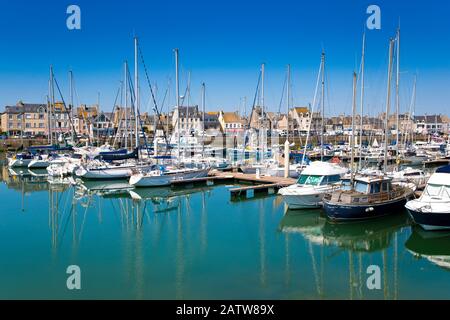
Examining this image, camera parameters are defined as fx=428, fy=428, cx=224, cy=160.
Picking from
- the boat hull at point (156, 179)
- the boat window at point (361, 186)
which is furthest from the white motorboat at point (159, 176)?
the boat window at point (361, 186)

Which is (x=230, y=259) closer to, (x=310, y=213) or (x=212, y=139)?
(x=310, y=213)

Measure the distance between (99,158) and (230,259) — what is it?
29.8 metres

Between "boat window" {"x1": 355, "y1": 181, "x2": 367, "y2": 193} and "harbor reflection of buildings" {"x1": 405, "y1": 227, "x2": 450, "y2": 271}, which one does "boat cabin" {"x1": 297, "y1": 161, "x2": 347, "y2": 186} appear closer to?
"boat window" {"x1": 355, "y1": 181, "x2": 367, "y2": 193}

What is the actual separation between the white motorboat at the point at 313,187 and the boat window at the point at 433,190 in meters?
4.96

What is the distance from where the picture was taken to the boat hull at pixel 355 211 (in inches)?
846

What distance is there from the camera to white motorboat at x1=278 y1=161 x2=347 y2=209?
2453 centimetres

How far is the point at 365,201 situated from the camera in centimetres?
2194

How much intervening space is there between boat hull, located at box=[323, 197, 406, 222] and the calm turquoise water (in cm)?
51

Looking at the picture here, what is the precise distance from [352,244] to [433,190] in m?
5.30

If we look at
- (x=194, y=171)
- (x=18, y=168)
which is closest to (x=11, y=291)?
(x=194, y=171)

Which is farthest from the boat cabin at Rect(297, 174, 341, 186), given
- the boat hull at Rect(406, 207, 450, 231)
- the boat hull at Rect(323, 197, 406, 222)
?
the boat hull at Rect(406, 207, 450, 231)

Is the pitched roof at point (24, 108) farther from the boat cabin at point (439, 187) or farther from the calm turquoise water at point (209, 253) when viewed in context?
the boat cabin at point (439, 187)

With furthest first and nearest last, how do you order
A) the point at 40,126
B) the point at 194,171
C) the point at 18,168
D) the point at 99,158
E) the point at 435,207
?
the point at 40,126, the point at 18,168, the point at 99,158, the point at 194,171, the point at 435,207

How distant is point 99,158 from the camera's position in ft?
142
